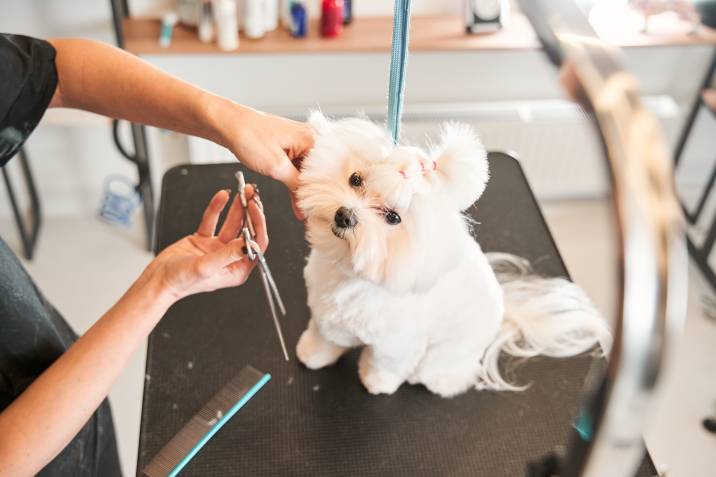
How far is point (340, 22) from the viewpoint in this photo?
5.78 feet

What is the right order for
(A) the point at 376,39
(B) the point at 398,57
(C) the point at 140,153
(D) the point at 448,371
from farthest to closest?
1. (C) the point at 140,153
2. (A) the point at 376,39
3. (D) the point at 448,371
4. (B) the point at 398,57

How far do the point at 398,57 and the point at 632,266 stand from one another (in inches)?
17.6

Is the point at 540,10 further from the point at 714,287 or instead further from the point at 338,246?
the point at 714,287

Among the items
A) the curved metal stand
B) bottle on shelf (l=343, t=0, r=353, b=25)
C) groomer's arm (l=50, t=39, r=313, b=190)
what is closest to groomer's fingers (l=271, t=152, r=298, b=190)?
groomer's arm (l=50, t=39, r=313, b=190)

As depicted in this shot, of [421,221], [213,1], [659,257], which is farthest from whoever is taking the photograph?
[213,1]

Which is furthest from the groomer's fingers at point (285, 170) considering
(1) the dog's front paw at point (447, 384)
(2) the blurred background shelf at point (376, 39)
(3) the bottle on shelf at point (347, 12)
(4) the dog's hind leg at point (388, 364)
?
(3) the bottle on shelf at point (347, 12)

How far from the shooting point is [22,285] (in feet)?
2.85

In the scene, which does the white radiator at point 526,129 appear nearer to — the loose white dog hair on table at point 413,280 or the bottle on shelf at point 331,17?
the bottle on shelf at point 331,17

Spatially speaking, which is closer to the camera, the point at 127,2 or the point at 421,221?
the point at 421,221

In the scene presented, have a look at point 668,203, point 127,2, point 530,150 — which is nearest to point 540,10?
point 668,203

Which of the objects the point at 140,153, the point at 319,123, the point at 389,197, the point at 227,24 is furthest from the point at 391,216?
the point at 140,153

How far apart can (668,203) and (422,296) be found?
0.59m

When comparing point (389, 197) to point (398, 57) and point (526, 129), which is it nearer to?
point (398, 57)

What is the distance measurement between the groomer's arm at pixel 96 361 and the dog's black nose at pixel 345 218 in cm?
13
